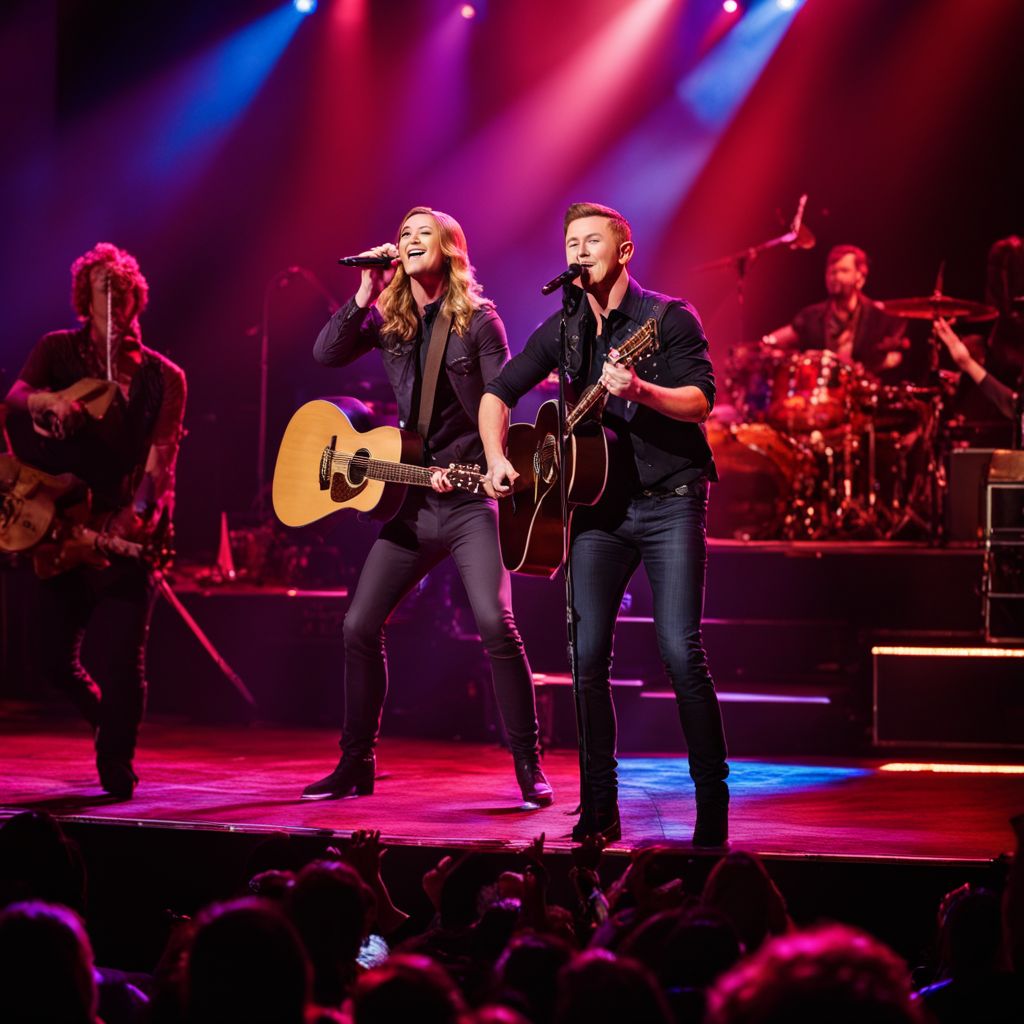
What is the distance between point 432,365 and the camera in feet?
18.0

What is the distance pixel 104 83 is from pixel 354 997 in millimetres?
9526

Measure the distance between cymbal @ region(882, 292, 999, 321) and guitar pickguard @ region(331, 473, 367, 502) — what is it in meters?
5.41

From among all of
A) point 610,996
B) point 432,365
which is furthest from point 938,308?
point 610,996

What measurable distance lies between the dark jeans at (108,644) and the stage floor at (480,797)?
296mm

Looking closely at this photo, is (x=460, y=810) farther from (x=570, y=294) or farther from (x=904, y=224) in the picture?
(x=904, y=224)

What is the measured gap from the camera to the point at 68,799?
5.50 m

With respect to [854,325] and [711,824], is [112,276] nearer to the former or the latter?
[711,824]

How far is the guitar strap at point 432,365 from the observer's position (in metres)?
5.48

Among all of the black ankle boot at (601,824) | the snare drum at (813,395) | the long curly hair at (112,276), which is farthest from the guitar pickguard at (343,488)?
the snare drum at (813,395)

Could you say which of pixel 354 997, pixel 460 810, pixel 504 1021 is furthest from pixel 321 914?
pixel 460 810

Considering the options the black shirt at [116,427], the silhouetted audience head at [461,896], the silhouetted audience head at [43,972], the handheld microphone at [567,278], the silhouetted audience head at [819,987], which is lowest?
the silhouetted audience head at [461,896]

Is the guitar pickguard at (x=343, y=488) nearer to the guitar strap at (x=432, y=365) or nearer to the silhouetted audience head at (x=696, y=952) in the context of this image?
the guitar strap at (x=432, y=365)

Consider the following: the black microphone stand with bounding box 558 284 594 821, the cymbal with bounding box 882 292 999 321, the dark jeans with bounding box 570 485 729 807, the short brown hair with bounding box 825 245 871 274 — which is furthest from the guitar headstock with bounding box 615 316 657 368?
the short brown hair with bounding box 825 245 871 274

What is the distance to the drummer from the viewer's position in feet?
35.3
